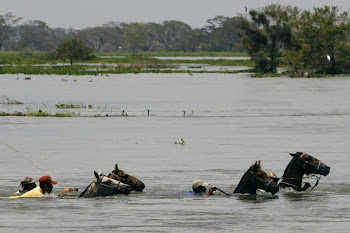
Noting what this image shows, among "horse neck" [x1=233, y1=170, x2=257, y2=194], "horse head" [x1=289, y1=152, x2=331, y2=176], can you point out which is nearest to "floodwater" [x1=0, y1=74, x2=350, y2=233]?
"horse neck" [x1=233, y1=170, x2=257, y2=194]

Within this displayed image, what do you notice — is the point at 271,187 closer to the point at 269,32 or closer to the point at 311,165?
the point at 311,165

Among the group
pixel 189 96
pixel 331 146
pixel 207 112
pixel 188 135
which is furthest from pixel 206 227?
pixel 189 96

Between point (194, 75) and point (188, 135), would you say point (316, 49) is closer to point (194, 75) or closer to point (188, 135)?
point (194, 75)

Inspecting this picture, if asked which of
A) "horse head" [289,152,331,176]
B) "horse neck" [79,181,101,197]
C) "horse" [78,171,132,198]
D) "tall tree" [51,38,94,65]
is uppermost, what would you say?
"horse head" [289,152,331,176]

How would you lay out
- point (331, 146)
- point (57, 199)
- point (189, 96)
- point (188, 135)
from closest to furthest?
point (57, 199) < point (331, 146) < point (188, 135) < point (189, 96)

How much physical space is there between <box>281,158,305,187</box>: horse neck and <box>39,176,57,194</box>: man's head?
16.3 ft

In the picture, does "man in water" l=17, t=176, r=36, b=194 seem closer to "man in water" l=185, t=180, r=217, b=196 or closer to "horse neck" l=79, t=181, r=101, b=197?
"horse neck" l=79, t=181, r=101, b=197

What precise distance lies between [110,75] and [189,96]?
4451cm

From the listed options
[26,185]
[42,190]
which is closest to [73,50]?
[26,185]

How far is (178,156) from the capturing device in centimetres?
3284

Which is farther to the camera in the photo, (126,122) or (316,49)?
(316,49)

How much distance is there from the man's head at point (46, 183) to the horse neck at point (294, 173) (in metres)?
4.95

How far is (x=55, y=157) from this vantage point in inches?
1280

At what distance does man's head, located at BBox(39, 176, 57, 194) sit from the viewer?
70.6 feet
